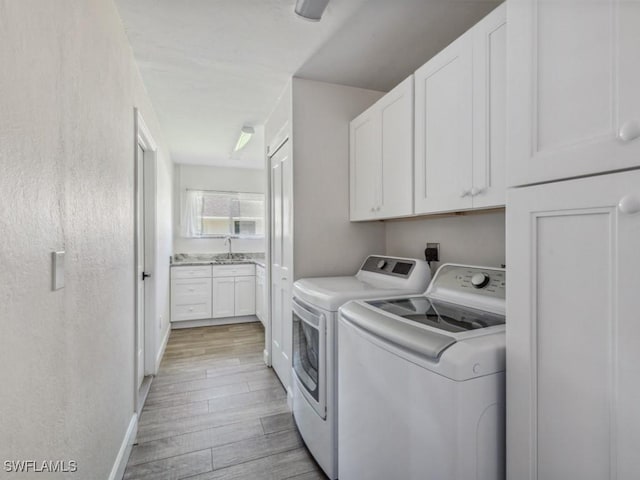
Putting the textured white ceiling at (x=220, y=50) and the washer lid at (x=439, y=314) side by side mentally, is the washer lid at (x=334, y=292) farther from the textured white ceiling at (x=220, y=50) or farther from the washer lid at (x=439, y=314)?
the textured white ceiling at (x=220, y=50)

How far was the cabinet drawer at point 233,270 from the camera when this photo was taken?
433cm

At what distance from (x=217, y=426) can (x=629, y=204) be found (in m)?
2.32

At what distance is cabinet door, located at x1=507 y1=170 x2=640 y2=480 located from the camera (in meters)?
0.66

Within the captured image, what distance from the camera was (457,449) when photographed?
2.85ft

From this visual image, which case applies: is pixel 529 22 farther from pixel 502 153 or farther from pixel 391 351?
pixel 391 351

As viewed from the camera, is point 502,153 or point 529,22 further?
point 502,153

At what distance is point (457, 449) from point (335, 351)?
752 millimetres

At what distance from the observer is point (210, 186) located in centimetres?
505

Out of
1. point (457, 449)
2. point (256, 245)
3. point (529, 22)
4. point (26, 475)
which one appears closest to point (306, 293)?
point (457, 449)

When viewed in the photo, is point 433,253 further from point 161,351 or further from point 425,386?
point 161,351

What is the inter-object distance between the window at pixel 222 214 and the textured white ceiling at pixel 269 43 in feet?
7.66

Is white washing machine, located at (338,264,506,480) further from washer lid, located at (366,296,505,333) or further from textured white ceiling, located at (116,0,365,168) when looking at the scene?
textured white ceiling, located at (116,0,365,168)

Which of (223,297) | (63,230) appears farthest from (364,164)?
(223,297)

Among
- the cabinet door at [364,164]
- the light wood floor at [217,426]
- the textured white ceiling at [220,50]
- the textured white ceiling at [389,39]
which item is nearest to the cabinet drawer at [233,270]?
the light wood floor at [217,426]
